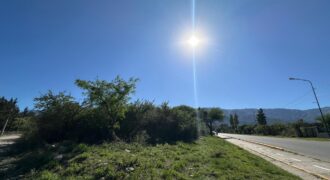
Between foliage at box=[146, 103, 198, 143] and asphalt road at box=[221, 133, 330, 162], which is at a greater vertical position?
foliage at box=[146, 103, 198, 143]

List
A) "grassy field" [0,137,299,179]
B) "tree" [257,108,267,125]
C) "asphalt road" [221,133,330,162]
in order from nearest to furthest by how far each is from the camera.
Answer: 1. "grassy field" [0,137,299,179]
2. "asphalt road" [221,133,330,162]
3. "tree" [257,108,267,125]

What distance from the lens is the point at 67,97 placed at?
14.5 meters

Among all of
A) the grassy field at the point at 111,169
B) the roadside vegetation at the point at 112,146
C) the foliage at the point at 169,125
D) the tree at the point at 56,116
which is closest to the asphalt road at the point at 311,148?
the roadside vegetation at the point at 112,146

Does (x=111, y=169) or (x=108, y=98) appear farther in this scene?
(x=108, y=98)

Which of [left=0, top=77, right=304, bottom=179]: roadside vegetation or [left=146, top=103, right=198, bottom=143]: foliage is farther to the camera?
[left=146, top=103, right=198, bottom=143]: foliage

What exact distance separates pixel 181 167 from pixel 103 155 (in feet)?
12.2

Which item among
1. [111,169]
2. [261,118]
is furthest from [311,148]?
[261,118]

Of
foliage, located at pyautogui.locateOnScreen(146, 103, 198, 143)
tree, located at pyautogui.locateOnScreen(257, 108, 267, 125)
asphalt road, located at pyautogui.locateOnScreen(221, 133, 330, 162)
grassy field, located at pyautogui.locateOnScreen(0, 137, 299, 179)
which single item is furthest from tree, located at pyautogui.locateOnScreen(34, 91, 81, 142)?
tree, located at pyautogui.locateOnScreen(257, 108, 267, 125)

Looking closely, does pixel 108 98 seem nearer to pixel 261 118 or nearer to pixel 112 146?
pixel 112 146

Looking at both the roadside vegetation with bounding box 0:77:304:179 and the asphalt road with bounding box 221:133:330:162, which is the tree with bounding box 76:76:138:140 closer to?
the roadside vegetation with bounding box 0:77:304:179

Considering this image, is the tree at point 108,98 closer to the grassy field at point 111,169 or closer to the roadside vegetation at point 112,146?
the roadside vegetation at point 112,146

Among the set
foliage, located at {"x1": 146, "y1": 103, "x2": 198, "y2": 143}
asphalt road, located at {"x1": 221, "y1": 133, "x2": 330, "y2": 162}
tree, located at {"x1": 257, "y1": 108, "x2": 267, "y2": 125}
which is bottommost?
asphalt road, located at {"x1": 221, "y1": 133, "x2": 330, "y2": 162}

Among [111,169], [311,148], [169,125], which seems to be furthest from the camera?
[169,125]

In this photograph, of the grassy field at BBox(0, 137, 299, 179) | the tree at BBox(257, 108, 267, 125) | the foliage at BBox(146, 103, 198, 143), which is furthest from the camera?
the tree at BBox(257, 108, 267, 125)
